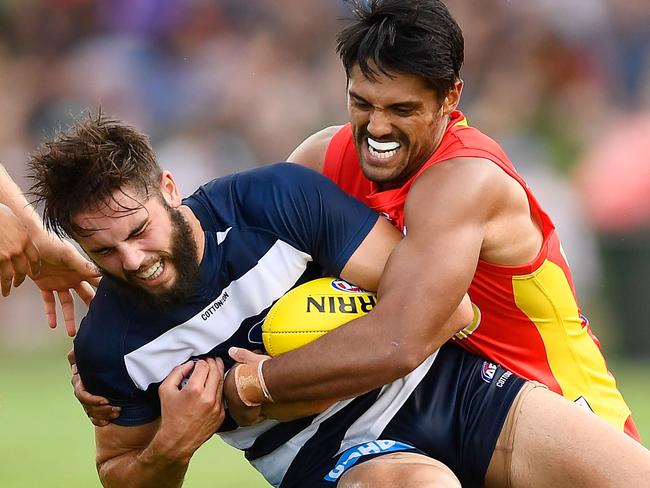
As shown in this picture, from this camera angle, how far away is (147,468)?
4344 mm

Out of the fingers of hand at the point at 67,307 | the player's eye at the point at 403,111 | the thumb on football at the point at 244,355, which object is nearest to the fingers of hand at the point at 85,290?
the fingers of hand at the point at 67,307

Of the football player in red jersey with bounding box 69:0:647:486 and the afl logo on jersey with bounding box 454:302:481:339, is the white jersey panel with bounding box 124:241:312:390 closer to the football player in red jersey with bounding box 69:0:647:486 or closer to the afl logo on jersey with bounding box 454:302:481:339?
the football player in red jersey with bounding box 69:0:647:486

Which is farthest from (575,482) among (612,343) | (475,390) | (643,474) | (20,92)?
(20,92)

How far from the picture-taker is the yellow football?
419 centimetres

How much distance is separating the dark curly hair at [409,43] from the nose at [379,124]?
0.45ft

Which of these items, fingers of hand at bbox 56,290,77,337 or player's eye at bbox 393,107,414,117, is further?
fingers of hand at bbox 56,290,77,337

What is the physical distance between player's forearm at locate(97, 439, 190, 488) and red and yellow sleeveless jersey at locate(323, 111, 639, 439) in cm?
118

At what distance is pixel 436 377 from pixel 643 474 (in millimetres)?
863

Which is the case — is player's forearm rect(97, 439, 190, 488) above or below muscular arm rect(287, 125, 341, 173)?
below

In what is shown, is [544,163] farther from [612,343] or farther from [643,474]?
[643,474]

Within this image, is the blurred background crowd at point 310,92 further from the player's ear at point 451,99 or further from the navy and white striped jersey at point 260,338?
the navy and white striped jersey at point 260,338

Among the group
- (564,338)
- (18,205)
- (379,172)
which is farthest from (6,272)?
(564,338)

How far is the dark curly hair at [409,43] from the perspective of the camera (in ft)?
14.7

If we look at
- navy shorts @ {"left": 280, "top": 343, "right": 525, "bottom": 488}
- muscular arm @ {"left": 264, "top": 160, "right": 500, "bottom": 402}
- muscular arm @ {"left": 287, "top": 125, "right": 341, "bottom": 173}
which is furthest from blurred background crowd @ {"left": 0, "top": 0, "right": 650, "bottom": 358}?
muscular arm @ {"left": 264, "top": 160, "right": 500, "bottom": 402}
